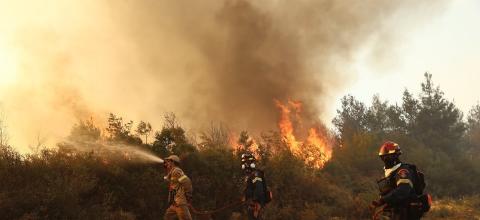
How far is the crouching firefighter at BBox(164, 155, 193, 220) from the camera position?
360 inches

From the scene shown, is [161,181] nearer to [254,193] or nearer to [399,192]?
[254,193]

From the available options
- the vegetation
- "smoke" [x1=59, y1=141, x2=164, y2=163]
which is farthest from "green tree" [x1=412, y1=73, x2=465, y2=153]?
"smoke" [x1=59, y1=141, x2=164, y2=163]

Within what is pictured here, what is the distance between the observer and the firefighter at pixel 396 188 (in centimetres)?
601

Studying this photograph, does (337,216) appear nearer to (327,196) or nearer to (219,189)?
(327,196)

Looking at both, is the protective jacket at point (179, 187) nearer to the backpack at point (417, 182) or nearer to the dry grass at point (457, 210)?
the backpack at point (417, 182)

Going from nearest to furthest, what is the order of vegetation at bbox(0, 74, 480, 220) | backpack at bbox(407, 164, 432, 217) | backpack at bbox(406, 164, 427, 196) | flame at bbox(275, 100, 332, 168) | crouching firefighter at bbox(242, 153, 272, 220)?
backpack at bbox(407, 164, 432, 217), backpack at bbox(406, 164, 427, 196), vegetation at bbox(0, 74, 480, 220), crouching firefighter at bbox(242, 153, 272, 220), flame at bbox(275, 100, 332, 168)

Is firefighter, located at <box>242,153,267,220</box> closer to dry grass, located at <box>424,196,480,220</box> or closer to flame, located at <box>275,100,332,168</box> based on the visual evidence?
dry grass, located at <box>424,196,480,220</box>

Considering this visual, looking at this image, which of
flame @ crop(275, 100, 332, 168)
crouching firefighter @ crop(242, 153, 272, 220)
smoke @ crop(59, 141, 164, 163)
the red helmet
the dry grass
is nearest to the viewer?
the red helmet

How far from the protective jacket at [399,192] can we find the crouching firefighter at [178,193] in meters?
4.33

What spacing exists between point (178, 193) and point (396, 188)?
15.9ft

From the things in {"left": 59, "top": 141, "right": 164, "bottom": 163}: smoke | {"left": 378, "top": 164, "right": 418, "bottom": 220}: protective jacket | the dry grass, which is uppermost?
{"left": 59, "top": 141, "right": 164, "bottom": 163}: smoke

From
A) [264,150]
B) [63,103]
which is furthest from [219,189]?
[63,103]

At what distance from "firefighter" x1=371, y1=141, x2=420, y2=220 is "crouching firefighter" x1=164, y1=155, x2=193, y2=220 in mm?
4140

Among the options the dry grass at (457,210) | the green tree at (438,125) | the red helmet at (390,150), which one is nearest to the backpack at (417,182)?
the red helmet at (390,150)
